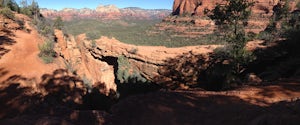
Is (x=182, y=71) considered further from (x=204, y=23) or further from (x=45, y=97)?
(x=204, y=23)

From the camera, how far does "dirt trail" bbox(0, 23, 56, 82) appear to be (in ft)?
Result: 63.8

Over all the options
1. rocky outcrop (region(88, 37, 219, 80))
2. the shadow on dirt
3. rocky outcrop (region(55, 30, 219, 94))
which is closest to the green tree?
rocky outcrop (region(88, 37, 219, 80))

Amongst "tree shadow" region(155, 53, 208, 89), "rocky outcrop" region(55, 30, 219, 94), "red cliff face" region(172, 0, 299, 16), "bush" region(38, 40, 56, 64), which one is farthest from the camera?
"red cliff face" region(172, 0, 299, 16)

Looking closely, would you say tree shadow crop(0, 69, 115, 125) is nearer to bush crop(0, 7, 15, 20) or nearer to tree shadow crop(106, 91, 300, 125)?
tree shadow crop(106, 91, 300, 125)

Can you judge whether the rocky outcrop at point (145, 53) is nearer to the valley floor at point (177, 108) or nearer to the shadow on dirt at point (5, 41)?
the shadow on dirt at point (5, 41)

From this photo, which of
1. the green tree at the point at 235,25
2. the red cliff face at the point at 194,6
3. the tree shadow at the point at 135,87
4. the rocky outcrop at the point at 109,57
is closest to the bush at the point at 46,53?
the rocky outcrop at the point at 109,57

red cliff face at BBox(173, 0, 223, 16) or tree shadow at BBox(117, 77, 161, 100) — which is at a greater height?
red cliff face at BBox(173, 0, 223, 16)

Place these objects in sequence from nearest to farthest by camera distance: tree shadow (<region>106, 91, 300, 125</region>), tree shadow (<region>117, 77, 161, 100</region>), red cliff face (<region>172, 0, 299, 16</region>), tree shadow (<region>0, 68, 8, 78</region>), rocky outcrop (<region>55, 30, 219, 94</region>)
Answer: tree shadow (<region>106, 91, 300, 125</region>) → tree shadow (<region>0, 68, 8, 78</region>) → tree shadow (<region>117, 77, 161, 100</region>) → rocky outcrop (<region>55, 30, 219, 94</region>) → red cliff face (<region>172, 0, 299, 16</region>)

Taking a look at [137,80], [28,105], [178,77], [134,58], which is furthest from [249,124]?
[134,58]

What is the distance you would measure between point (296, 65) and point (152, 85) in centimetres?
1278

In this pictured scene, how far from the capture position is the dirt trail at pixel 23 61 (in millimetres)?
19438

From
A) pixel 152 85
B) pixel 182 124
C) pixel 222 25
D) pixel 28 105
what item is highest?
pixel 222 25

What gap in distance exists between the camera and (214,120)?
8.64 m

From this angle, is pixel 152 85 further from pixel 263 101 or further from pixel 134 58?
pixel 263 101
